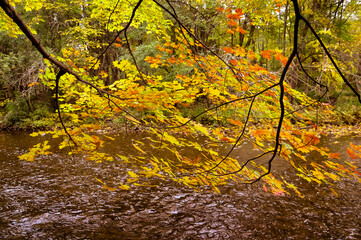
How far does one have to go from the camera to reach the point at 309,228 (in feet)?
11.7

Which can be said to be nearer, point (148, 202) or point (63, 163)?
point (148, 202)

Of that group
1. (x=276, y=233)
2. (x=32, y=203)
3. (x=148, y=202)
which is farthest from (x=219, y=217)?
(x=32, y=203)

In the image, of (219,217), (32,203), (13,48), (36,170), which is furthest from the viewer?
(13,48)

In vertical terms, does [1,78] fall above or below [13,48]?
below

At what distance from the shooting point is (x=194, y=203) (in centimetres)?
433

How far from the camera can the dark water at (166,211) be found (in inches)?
137

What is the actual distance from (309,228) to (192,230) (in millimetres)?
1999

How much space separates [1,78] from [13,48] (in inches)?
103

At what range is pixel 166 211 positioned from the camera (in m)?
4.09

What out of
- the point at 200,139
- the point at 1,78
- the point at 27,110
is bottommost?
the point at 200,139

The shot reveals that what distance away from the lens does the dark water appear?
3.49 meters

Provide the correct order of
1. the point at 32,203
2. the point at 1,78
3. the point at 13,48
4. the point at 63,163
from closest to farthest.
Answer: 1. the point at 32,203
2. the point at 63,163
3. the point at 1,78
4. the point at 13,48

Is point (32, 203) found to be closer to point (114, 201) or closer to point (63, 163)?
point (114, 201)

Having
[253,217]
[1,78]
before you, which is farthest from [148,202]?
[1,78]
